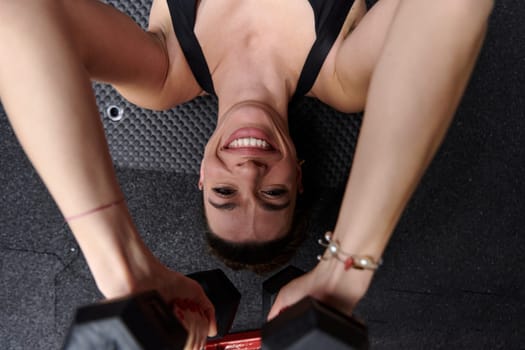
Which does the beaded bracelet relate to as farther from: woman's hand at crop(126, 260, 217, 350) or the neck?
the neck

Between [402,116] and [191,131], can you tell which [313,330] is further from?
[191,131]

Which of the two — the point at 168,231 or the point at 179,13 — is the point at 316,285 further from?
the point at 168,231

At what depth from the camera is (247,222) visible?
0.97 meters

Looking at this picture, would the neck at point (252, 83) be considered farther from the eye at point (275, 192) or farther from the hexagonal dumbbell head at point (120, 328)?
the hexagonal dumbbell head at point (120, 328)

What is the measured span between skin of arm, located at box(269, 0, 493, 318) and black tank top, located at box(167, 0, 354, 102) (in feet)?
1.41

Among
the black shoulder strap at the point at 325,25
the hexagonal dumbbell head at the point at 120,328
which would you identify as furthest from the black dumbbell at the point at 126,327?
the black shoulder strap at the point at 325,25

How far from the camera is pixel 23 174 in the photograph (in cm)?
144

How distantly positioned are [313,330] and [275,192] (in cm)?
48

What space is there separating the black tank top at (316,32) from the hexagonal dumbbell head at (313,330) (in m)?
0.66

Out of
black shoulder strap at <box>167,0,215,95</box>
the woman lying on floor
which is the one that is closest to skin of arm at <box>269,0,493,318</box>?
the woman lying on floor

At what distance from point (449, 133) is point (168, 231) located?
0.91m

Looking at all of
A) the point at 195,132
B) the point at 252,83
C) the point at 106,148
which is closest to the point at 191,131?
the point at 195,132

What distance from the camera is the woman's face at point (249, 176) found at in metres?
0.94

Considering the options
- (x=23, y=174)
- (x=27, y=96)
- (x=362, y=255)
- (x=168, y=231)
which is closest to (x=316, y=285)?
(x=362, y=255)
